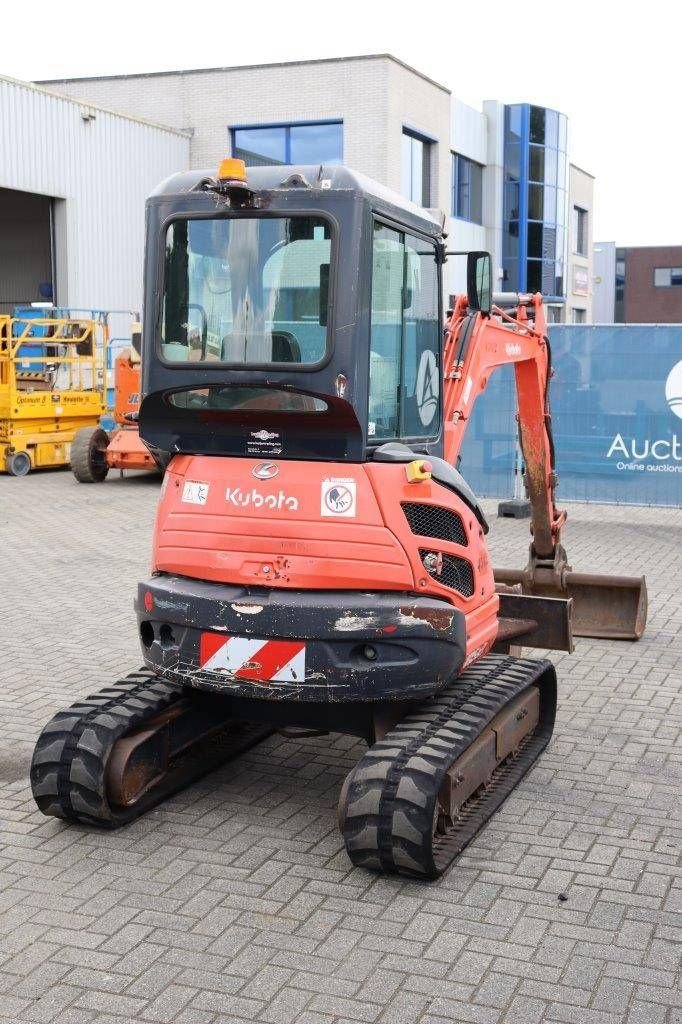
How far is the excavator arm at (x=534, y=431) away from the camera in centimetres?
705

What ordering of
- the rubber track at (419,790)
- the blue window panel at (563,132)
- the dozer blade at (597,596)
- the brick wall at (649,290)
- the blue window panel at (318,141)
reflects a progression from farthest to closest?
the brick wall at (649,290)
the blue window panel at (563,132)
the blue window panel at (318,141)
the dozer blade at (597,596)
the rubber track at (419,790)

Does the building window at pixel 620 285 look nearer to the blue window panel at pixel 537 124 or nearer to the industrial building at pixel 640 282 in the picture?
the industrial building at pixel 640 282

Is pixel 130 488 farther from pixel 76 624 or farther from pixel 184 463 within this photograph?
pixel 184 463

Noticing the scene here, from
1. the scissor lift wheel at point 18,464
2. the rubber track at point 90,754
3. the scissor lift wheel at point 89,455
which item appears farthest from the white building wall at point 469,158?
the rubber track at point 90,754

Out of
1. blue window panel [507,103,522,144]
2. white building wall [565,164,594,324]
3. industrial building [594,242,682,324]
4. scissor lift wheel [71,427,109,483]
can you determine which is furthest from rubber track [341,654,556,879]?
industrial building [594,242,682,324]

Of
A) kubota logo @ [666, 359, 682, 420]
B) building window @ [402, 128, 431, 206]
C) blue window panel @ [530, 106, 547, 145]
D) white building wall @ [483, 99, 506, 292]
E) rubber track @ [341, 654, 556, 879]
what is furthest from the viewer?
blue window panel @ [530, 106, 547, 145]

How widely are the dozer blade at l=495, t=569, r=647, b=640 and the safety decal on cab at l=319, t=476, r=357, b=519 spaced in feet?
13.6

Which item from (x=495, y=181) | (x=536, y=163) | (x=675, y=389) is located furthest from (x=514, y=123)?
(x=675, y=389)

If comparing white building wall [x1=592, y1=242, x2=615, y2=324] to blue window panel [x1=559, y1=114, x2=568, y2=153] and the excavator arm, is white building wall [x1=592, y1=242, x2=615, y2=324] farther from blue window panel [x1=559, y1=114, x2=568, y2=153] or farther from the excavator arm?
the excavator arm

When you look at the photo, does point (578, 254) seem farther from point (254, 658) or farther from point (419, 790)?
point (419, 790)

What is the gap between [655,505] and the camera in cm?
1598

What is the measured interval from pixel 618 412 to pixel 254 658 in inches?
450

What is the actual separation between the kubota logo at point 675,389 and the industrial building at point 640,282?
66824 mm

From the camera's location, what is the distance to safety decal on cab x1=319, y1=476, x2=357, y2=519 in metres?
5.33
